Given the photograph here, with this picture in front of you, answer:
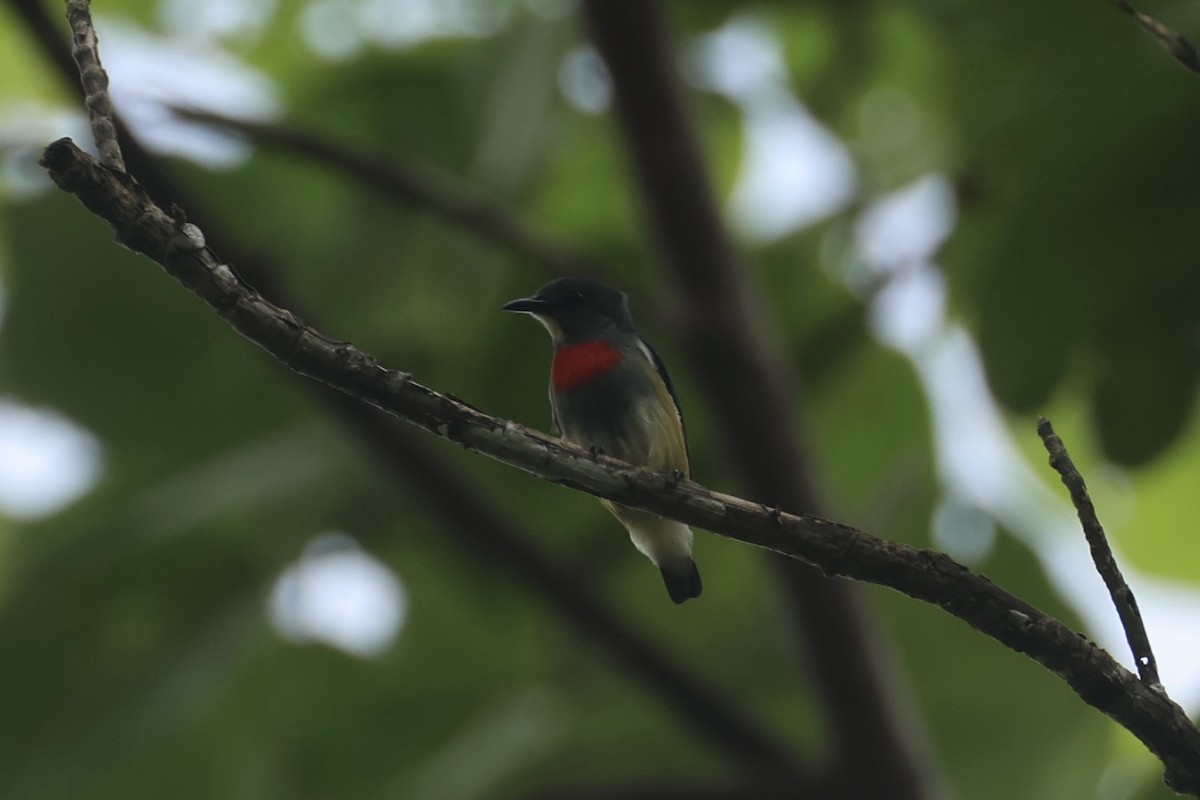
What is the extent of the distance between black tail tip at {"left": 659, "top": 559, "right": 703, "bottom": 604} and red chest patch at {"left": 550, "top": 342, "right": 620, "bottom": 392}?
1.74 ft

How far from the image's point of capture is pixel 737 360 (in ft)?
14.2

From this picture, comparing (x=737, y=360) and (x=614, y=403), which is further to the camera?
(x=737, y=360)

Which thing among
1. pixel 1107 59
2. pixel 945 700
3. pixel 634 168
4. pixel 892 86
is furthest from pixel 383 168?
pixel 945 700

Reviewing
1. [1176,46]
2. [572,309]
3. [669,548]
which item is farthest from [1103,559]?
[572,309]

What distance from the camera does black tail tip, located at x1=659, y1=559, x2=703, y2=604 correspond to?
3.59 m

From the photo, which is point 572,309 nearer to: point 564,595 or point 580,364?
point 580,364

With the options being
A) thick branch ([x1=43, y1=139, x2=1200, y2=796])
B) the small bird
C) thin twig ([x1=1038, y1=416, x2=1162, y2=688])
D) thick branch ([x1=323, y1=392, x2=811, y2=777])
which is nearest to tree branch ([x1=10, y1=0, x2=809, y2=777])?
thick branch ([x1=323, y1=392, x2=811, y2=777])

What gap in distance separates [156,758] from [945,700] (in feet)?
9.92

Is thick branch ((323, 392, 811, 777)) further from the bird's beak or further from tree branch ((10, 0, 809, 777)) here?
the bird's beak

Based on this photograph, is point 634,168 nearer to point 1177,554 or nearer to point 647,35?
point 647,35

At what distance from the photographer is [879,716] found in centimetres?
443

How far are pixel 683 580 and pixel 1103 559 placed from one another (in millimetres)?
1831

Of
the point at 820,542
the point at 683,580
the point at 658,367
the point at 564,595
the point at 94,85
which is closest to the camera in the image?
the point at 94,85

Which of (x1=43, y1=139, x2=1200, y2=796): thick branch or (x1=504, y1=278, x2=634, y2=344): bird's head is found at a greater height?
(x1=43, y1=139, x2=1200, y2=796): thick branch
